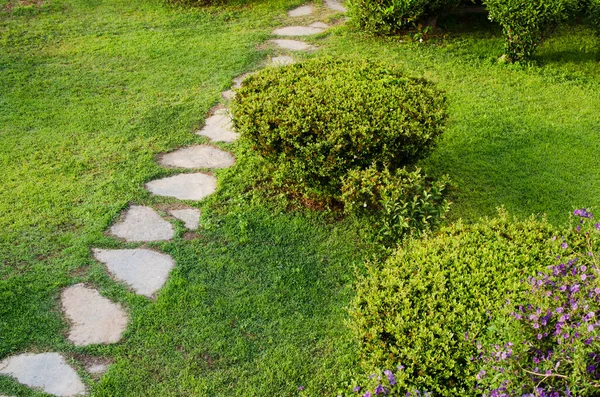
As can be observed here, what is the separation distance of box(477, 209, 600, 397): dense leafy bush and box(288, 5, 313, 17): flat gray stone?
737cm

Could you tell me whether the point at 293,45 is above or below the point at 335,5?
below

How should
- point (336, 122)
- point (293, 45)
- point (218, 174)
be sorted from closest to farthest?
1. point (336, 122)
2. point (218, 174)
3. point (293, 45)

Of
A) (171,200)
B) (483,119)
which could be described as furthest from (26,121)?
(483,119)

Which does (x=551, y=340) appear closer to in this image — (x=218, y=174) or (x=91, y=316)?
(x=91, y=316)

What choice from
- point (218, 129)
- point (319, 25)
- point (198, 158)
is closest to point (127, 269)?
point (198, 158)

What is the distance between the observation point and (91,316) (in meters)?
4.24

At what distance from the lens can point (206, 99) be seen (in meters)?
7.18

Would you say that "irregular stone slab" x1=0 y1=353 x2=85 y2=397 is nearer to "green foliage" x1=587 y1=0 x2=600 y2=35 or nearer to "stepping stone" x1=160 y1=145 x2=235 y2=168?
"stepping stone" x1=160 y1=145 x2=235 y2=168

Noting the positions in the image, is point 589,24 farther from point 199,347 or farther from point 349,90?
point 199,347

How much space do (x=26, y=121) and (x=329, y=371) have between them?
4.77 meters

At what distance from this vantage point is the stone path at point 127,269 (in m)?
3.82

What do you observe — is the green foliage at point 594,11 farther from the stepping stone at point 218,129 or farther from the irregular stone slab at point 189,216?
the irregular stone slab at point 189,216

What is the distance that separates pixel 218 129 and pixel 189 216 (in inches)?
63.2

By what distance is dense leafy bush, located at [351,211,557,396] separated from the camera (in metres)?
3.10
